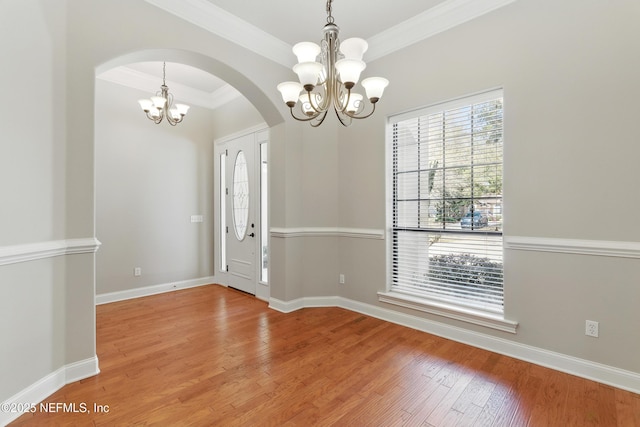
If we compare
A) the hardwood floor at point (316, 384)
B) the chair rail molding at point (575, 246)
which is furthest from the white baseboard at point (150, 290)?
the chair rail molding at point (575, 246)

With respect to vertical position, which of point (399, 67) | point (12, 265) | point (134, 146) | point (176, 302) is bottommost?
point (176, 302)

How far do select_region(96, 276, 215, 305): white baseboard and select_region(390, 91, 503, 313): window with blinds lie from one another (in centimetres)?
330

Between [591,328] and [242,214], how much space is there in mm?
4188

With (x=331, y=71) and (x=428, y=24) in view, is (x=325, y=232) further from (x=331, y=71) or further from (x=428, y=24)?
(x=428, y=24)

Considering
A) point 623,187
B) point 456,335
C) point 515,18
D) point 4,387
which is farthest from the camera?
point 456,335

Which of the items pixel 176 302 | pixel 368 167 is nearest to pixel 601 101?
pixel 368 167

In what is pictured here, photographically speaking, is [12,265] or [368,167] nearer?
[12,265]

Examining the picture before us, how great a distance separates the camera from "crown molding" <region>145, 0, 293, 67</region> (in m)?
2.64

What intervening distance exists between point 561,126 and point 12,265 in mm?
3950

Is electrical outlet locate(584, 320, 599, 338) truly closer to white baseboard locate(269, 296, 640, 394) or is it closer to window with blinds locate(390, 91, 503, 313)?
white baseboard locate(269, 296, 640, 394)

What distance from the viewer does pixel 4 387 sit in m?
1.75

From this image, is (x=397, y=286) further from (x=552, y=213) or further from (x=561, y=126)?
(x=561, y=126)

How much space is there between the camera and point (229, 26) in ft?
9.71

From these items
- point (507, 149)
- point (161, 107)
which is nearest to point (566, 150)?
point (507, 149)
